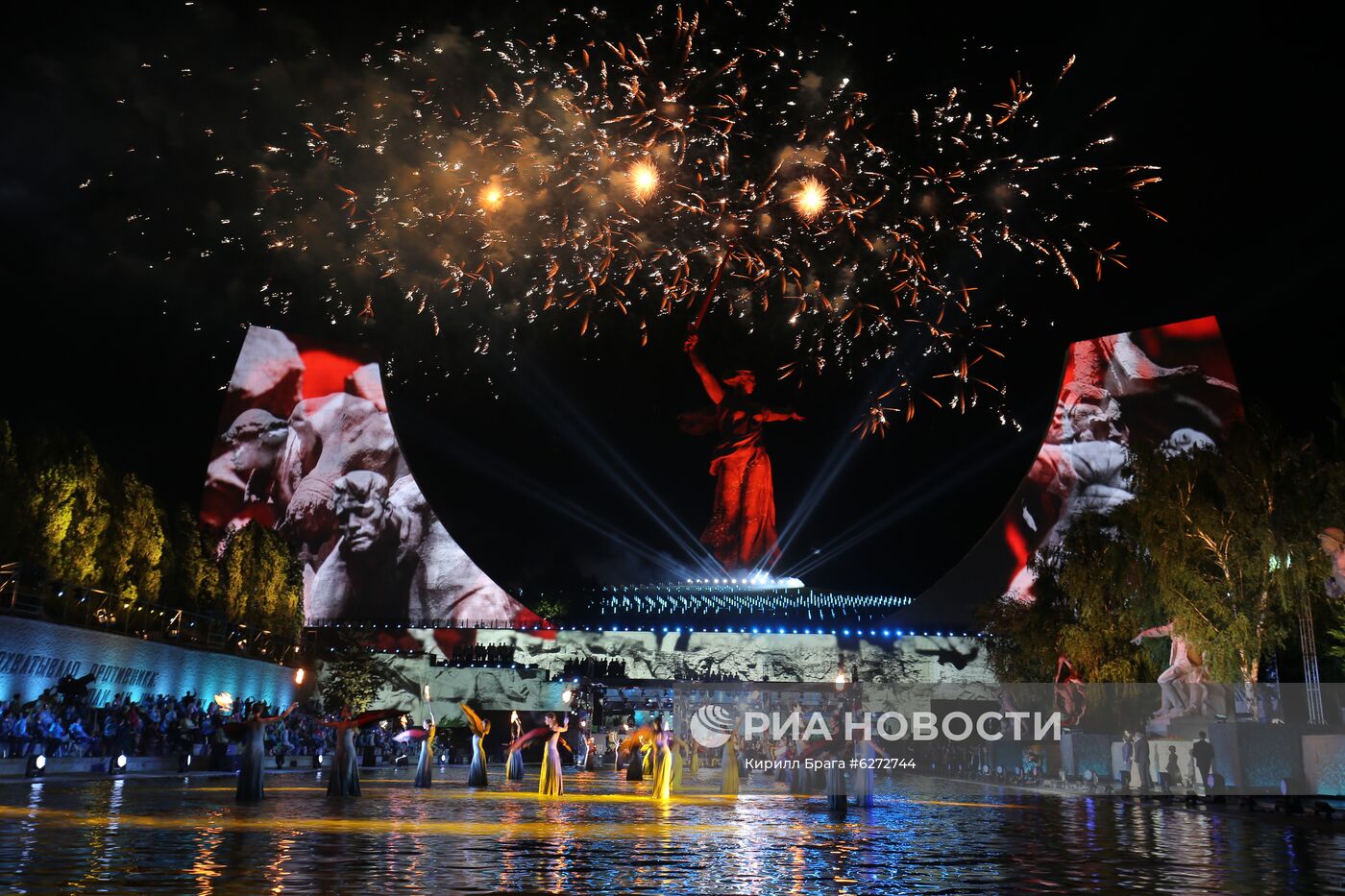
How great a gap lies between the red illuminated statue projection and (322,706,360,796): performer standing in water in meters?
60.4

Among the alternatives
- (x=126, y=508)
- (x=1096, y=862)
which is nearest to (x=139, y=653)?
(x=126, y=508)

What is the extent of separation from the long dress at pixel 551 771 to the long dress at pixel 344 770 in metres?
4.04

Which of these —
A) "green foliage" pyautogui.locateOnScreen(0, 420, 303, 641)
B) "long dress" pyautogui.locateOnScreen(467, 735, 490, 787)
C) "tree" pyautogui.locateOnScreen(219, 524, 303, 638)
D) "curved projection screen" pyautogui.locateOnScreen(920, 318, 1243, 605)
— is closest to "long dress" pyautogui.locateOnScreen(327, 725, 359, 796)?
"long dress" pyautogui.locateOnScreen(467, 735, 490, 787)

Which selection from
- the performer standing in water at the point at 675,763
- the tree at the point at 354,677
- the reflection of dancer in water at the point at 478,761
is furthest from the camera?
the tree at the point at 354,677

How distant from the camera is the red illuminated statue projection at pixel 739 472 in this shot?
81.5 meters

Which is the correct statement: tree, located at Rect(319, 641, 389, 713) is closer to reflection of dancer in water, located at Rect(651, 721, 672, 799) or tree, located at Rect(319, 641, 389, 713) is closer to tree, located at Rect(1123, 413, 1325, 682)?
reflection of dancer in water, located at Rect(651, 721, 672, 799)

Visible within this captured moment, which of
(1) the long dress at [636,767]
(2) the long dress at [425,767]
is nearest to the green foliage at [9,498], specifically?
(2) the long dress at [425,767]

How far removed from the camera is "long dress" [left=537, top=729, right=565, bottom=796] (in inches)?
956

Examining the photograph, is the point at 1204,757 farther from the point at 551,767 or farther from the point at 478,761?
the point at 478,761

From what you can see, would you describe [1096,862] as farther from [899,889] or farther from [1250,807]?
[1250,807]

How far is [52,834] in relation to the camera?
12.3 m

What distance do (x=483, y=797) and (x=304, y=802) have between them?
4.19 m

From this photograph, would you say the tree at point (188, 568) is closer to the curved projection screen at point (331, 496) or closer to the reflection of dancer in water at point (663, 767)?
the curved projection screen at point (331, 496)

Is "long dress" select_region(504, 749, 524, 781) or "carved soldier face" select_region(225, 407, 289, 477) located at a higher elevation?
"carved soldier face" select_region(225, 407, 289, 477)
